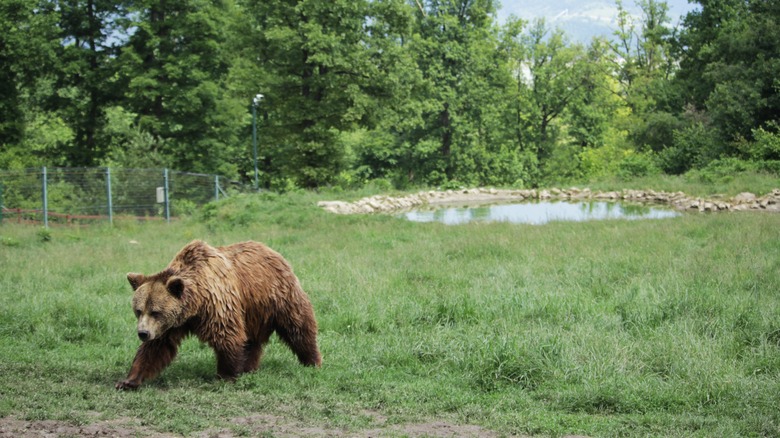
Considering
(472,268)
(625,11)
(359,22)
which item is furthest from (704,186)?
(625,11)

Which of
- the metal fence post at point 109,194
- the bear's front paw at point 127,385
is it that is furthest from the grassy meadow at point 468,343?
the metal fence post at point 109,194

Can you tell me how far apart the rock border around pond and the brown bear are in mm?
17979

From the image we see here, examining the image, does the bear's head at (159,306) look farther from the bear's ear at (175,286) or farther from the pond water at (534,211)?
the pond water at (534,211)

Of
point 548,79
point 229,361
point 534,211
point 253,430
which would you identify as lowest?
point 253,430

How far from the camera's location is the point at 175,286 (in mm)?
5961

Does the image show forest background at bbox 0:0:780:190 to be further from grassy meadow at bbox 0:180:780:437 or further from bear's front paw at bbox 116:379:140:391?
bear's front paw at bbox 116:379:140:391

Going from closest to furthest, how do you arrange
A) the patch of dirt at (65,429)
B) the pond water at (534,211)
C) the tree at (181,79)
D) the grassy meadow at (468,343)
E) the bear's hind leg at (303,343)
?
the patch of dirt at (65,429) → the grassy meadow at (468,343) → the bear's hind leg at (303,343) → the pond water at (534,211) → the tree at (181,79)

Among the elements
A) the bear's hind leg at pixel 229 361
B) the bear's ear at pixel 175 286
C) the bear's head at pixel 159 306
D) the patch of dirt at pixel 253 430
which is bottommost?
the patch of dirt at pixel 253 430

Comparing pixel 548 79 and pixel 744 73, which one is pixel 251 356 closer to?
pixel 744 73

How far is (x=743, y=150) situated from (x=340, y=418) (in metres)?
32.4

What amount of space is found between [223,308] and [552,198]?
104ft

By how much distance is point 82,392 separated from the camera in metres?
5.77

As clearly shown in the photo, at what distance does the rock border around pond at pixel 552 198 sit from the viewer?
24922 millimetres

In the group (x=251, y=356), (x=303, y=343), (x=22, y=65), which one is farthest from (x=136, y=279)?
(x=22, y=65)
